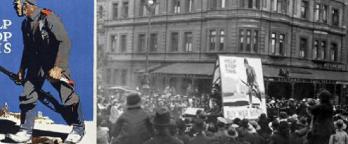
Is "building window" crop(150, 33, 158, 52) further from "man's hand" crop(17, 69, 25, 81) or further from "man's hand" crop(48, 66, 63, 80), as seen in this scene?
"man's hand" crop(17, 69, 25, 81)

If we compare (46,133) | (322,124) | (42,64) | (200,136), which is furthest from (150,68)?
(322,124)

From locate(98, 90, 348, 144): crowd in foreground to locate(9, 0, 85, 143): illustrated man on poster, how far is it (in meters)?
0.28

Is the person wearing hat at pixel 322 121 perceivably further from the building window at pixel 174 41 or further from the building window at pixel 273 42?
the building window at pixel 174 41

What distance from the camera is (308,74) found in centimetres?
422

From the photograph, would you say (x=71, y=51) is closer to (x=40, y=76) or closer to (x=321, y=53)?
(x=40, y=76)

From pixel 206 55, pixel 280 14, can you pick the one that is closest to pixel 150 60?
pixel 206 55

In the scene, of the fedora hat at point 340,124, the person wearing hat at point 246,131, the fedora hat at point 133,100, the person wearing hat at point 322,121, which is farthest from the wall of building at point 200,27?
the fedora hat at point 340,124

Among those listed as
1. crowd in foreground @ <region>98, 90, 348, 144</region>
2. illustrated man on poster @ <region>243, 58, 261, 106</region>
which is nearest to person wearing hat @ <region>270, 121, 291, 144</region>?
crowd in foreground @ <region>98, 90, 348, 144</region>

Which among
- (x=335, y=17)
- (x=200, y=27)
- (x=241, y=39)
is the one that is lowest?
(x=241, y=39)

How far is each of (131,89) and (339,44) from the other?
1887 millimetres

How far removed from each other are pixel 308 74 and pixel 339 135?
600 mm

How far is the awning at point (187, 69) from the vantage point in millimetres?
4000

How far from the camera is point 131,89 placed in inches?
158

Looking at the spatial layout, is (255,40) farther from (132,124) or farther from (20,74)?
(20,74)
